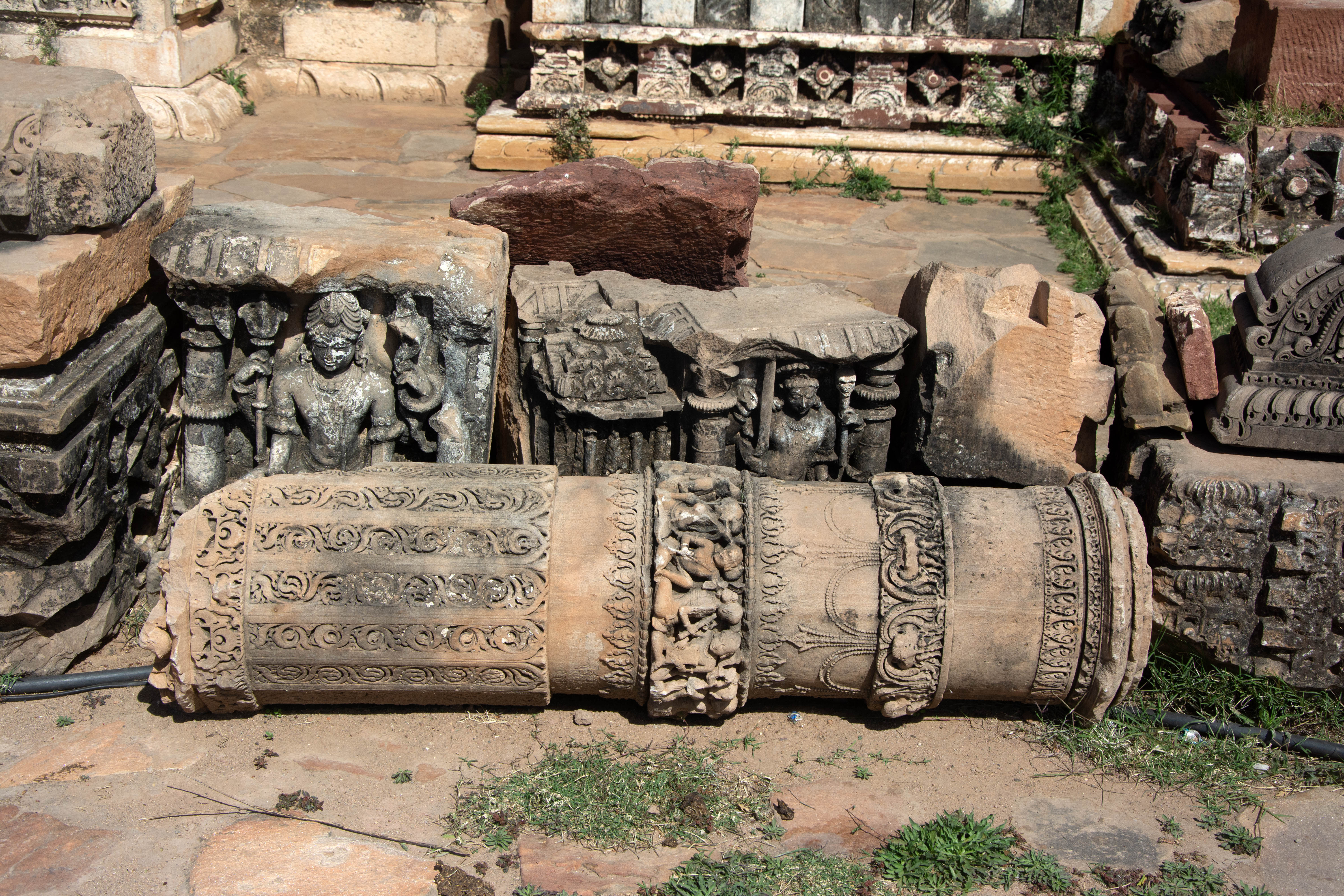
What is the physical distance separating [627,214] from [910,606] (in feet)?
6.97

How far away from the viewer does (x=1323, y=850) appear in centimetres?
298

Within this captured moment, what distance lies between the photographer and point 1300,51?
19.4 ft

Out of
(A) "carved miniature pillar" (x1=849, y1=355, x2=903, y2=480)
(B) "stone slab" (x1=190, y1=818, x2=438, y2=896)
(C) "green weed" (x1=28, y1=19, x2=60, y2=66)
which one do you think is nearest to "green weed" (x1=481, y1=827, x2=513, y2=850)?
(B) "stone slab" (x1=190, y1=818, x2=438, y2=896)

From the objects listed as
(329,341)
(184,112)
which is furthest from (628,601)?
(184,112)

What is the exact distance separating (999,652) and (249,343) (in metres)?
2.64

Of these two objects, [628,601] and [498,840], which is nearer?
[498,840]

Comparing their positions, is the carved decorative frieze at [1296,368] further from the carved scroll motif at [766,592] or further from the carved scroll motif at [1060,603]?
the carved scroll motif at [766,592]

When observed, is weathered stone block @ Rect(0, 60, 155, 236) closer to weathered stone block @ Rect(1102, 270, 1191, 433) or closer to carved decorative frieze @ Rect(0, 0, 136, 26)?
weathered stone block @ Rect(1102, 270, 1191, 433)

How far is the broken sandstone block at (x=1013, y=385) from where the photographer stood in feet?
12.5

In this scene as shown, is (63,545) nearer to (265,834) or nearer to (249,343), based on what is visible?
(249,343)

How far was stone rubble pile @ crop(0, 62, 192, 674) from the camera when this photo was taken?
3146 millimetres

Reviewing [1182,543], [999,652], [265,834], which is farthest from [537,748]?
[1182,543]

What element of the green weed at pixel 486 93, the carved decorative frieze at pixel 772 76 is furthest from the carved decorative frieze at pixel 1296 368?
the green weed at pixel 486 93

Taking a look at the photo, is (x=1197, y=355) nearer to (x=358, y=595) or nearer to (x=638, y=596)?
(x=638, y=596)
